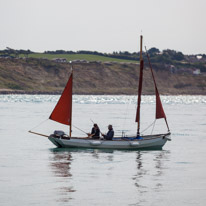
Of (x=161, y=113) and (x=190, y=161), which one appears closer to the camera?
(x=190, y=161)

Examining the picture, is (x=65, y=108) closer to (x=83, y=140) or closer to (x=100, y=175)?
(x=83, y=140)

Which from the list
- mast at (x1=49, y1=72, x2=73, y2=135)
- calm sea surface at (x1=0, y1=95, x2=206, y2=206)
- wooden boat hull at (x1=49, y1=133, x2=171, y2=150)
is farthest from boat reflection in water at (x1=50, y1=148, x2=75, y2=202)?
mast at (x1=49, y1=72, x2=73, y2=135)

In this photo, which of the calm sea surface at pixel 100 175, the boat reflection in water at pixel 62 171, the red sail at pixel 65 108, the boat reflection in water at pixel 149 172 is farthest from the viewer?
the red sail at pixel 65 108

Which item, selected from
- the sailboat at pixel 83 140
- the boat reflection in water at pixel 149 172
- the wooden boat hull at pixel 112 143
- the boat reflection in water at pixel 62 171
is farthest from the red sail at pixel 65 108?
the boat reflection in water at pixel 149 172

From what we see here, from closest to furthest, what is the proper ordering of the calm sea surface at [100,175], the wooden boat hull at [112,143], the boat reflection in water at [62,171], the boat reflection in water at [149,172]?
the calm sea surface at [100,175]
the boat reflection in water at [62,171]
the boat reflection in water at [149,172]
the wooden boat hull at [112,143]

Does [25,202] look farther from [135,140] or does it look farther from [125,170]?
[135,140]

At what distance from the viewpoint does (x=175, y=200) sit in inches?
1031

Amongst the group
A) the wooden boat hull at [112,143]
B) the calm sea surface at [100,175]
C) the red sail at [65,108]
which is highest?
the red sail at [65,108]

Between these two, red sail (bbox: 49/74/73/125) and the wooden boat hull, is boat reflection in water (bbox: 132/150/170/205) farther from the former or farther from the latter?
red sail (bbox: 49/74/73/125)

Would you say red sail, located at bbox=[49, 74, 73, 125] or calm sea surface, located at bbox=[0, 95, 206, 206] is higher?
red sail, located at bbox=[49, 74, 73, 125]

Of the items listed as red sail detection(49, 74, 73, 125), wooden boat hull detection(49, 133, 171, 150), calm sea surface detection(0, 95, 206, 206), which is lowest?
calm sea surface detection(0, 95, 206, 206)

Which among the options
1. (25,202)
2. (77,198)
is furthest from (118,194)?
(25,202)

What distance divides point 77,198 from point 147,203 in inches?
122

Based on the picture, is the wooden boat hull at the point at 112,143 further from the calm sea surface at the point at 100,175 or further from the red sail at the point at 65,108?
the red sail at the point at 65,108
